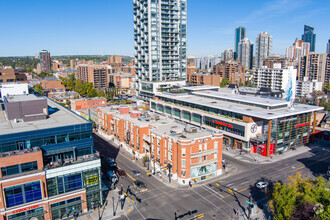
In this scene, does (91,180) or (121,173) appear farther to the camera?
(121,173)

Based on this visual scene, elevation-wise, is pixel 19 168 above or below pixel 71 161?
above

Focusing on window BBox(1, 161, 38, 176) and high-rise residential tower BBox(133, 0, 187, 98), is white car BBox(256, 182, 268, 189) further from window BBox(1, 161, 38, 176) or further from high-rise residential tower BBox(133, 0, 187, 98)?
high-rise residential tower BBox(133, 0, 187, 98)

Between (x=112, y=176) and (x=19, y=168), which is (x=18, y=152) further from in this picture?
Result: (x=112, y=176)

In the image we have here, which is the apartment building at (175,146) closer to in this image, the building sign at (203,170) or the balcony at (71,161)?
the building sign at (203,170)

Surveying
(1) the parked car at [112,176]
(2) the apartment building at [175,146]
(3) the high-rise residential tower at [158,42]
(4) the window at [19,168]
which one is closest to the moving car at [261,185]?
(2) the apartment building at [175,146]

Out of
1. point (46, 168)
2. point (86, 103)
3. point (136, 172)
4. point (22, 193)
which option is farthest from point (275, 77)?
point (22, 193)
